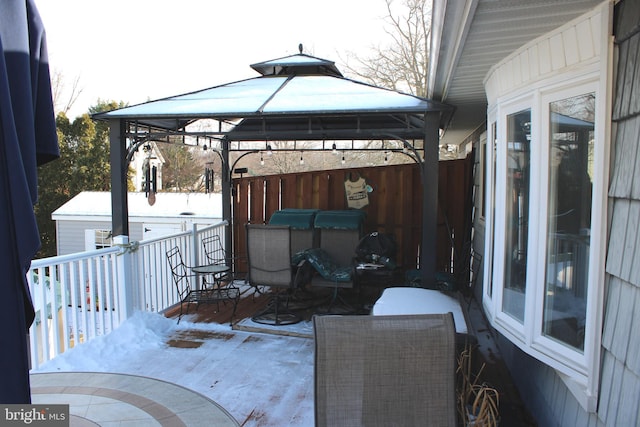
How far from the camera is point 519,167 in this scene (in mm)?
2812

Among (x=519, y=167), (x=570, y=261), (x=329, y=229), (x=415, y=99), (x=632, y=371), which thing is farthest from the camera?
(x=329, y=229)

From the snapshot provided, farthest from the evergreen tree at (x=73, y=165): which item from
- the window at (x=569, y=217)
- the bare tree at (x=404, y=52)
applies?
the window at (x=569, y=217)

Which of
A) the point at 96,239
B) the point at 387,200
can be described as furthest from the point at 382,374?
the point at 96,239

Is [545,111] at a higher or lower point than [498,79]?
lower

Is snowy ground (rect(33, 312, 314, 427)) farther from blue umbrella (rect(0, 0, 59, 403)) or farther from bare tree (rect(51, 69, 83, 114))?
bare tree (rect(51, 69, 83, 114))

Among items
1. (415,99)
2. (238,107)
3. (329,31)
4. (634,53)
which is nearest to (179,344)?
(238,107)

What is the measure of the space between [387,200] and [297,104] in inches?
122

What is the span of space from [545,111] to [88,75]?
22.5 m

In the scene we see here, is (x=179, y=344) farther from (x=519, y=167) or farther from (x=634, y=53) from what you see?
(x=634, y=53)

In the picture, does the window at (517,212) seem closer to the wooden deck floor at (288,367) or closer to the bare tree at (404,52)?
the wooden deck floor at (288,367)

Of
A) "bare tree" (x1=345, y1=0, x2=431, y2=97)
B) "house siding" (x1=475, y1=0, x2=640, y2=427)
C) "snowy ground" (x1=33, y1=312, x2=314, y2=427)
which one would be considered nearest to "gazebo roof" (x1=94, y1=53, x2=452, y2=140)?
"snowy ground" (x1=33, y1=312, x2=314, y2=427)

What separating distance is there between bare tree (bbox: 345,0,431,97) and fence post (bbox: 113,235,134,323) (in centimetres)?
1252

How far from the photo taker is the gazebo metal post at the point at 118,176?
5.24 m

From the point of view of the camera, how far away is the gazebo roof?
4770 millimetres
